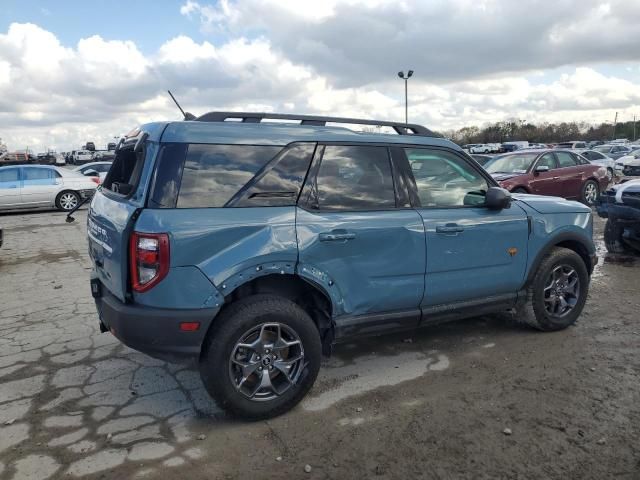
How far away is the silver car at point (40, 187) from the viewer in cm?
1465

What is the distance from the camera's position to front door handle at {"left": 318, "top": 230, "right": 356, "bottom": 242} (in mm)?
3406

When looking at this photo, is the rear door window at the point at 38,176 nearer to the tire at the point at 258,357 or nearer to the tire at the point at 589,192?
the tire at the point at 258,357

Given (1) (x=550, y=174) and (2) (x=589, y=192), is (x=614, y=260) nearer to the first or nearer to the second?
(1) (x=550, y=174)

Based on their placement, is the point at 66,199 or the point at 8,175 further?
the point at 66,199

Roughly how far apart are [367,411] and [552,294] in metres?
2.27

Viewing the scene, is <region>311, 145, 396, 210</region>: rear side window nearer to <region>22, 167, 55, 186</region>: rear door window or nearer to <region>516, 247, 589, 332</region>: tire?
<region>516, 247, 589, 332</region>: tire

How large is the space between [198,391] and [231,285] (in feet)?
3.56

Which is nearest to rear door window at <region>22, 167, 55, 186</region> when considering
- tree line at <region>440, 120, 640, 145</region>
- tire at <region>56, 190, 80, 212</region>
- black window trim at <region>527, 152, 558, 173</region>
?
tire at <region>56, 190, 80, 212</region>

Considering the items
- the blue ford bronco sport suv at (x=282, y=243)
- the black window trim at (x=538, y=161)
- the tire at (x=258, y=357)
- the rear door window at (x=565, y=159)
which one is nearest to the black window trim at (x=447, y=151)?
the blue ford bronco sport suv at (x=282, y=243)

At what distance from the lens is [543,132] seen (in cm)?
8744

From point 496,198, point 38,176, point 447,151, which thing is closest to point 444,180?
point 447,151

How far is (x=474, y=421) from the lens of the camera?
3.26 meters

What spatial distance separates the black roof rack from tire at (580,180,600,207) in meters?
11.0

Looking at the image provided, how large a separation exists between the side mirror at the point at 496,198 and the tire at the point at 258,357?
1.79 m
